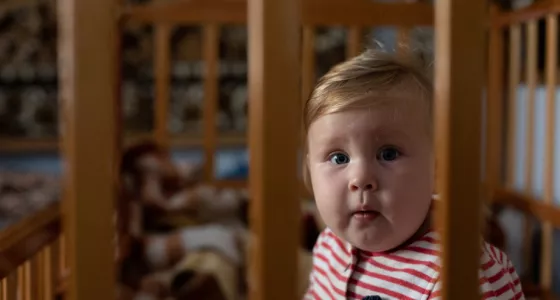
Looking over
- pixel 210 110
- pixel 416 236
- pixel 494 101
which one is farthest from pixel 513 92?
pixel 416 236

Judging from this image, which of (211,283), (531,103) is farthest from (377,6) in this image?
(211,283)

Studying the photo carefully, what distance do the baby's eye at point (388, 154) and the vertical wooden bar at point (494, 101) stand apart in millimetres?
1162

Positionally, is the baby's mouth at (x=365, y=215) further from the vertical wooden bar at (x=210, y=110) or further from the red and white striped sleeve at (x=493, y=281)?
the vertical wooden bar at (x=210, y=110)

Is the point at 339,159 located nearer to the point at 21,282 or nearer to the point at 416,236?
the point at 416,236

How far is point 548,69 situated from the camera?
1504 millimetres

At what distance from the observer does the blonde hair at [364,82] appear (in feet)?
2.38

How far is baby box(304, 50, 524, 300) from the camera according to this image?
719 mm

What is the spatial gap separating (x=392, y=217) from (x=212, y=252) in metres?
0.85

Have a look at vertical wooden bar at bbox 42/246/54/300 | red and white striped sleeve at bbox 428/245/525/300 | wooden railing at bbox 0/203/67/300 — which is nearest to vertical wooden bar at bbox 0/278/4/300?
wooden railing at bbox 0/203/67/300

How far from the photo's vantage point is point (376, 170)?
2.36 feet

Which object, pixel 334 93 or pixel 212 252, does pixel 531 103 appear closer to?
pixel 212 252

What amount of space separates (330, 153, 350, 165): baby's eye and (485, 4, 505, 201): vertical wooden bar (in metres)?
1.17

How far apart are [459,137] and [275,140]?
0.14m

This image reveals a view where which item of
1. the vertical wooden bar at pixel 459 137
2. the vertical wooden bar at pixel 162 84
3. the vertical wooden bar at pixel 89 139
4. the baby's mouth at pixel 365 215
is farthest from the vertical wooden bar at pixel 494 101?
the vertical wooden bar at pixel 89 139
